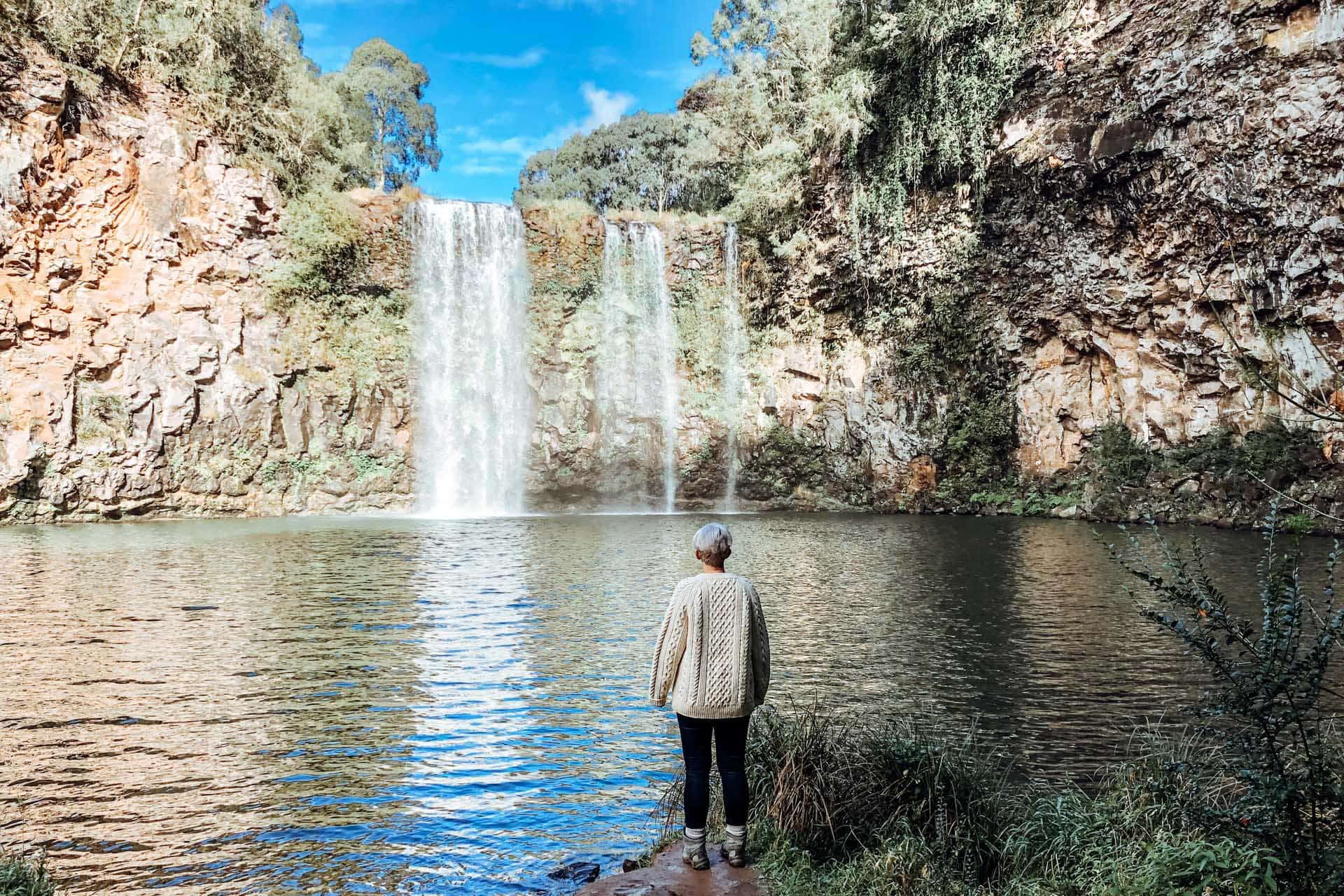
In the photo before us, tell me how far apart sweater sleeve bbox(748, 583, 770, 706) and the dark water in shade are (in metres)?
1.47

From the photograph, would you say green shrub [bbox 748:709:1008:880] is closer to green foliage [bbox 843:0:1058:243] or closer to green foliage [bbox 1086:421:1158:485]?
green foliage [bbox 1086:421:1158:485]

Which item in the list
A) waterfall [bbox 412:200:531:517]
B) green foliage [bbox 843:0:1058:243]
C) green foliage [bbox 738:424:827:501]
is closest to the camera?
green foliage [bbox 843:0:1058:243]

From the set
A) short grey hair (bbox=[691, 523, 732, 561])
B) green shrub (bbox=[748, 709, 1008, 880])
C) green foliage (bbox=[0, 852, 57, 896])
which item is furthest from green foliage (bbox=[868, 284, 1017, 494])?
green foliage (bbox=[0, 852, 57, 896])

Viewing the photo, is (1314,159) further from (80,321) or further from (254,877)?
(80,321)

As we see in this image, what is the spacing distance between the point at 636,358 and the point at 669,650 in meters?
28.5

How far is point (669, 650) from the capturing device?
4.19 m

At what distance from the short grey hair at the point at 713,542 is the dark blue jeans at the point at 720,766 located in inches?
32.6

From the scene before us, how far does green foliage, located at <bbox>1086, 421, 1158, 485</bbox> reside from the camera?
968 inches

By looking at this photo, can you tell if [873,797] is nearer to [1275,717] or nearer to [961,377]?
[1275,717]

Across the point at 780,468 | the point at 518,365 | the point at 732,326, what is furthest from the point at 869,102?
the point at 518,365

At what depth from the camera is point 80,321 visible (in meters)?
24.4

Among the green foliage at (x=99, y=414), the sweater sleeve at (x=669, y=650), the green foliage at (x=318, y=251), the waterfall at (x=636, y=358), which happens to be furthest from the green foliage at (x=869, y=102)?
the sweater sleeve at (x=669, y=650)

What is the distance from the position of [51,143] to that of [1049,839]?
30018 millimetres

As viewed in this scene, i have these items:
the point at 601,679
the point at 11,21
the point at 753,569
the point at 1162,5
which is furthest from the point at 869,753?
the point at 11,21
